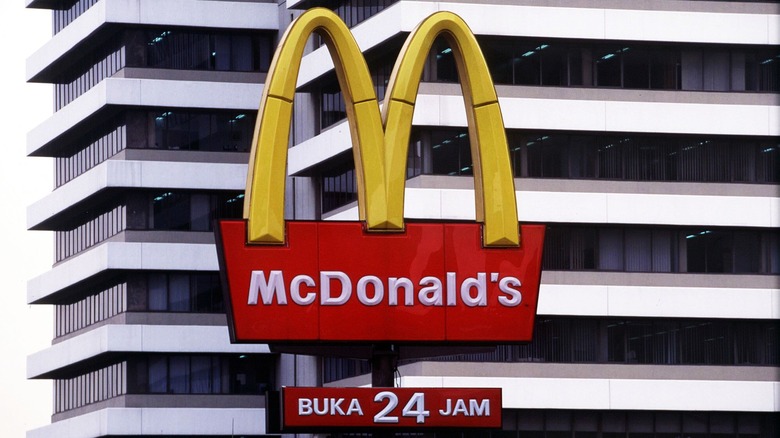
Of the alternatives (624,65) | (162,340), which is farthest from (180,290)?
(624,65)

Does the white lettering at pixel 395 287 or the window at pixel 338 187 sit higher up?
the window at pixel 338 187

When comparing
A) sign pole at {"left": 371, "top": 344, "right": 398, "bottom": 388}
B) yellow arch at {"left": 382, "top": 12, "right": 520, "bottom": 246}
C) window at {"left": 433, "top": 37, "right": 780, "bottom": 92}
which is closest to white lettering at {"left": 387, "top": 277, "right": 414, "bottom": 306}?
sign pole at {"left": 371, "top": 344, "right": 398, "bottom": 388}

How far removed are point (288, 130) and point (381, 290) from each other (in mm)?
4298

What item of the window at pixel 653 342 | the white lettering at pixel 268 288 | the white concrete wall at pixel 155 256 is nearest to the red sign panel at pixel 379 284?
the white lettering at pixel 268 288

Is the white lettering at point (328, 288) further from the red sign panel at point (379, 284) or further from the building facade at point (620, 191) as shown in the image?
the building facade at point (620, 191)

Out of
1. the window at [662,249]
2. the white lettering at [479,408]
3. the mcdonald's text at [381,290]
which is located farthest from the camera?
the window at [662,249]

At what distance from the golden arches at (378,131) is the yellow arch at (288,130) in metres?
0.02

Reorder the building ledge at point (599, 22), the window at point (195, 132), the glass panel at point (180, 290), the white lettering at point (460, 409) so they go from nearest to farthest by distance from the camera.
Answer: the white lettering at point (460, 409), the building ledge at point (599, 22), the glass panel at point (180, 290), the window at point (195, 132)

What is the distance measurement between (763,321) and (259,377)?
28982 mm

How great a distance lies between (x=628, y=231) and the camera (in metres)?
81.9

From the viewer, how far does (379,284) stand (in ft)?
150

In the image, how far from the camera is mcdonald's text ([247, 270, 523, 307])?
4538cm

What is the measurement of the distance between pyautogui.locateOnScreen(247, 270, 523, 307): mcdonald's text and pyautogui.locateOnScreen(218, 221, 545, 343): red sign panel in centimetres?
2

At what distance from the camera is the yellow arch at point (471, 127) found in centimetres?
4562
